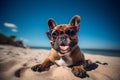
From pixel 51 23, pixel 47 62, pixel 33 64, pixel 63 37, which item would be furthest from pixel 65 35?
pixel 33 64

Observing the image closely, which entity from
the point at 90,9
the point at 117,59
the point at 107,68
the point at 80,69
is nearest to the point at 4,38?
the point at 80,69

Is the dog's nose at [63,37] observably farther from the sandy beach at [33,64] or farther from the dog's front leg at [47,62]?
the sandy beach at [33,64]

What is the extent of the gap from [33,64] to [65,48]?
48cm

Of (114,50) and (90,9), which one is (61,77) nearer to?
(114,50)

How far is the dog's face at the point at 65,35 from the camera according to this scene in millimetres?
1764

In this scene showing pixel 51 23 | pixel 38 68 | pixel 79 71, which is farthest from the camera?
pixel 51 23

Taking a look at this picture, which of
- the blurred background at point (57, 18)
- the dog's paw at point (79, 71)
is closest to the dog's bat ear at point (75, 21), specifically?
the blurred background at point (57, 18)

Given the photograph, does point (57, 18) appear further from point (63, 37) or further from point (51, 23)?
point (63, 37)

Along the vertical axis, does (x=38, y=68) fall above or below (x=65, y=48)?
below

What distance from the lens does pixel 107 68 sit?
186 centimetres

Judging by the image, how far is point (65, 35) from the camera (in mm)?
1767

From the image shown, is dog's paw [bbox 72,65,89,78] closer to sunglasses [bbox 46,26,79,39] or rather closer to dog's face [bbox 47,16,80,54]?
dog's face [bbox 47,16,80,54]

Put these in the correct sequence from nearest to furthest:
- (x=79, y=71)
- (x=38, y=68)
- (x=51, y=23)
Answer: (x=79, y=71)
(x=38, y=68)
(x=51, y=23)

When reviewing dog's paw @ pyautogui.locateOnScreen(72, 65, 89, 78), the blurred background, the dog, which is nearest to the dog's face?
the dog
